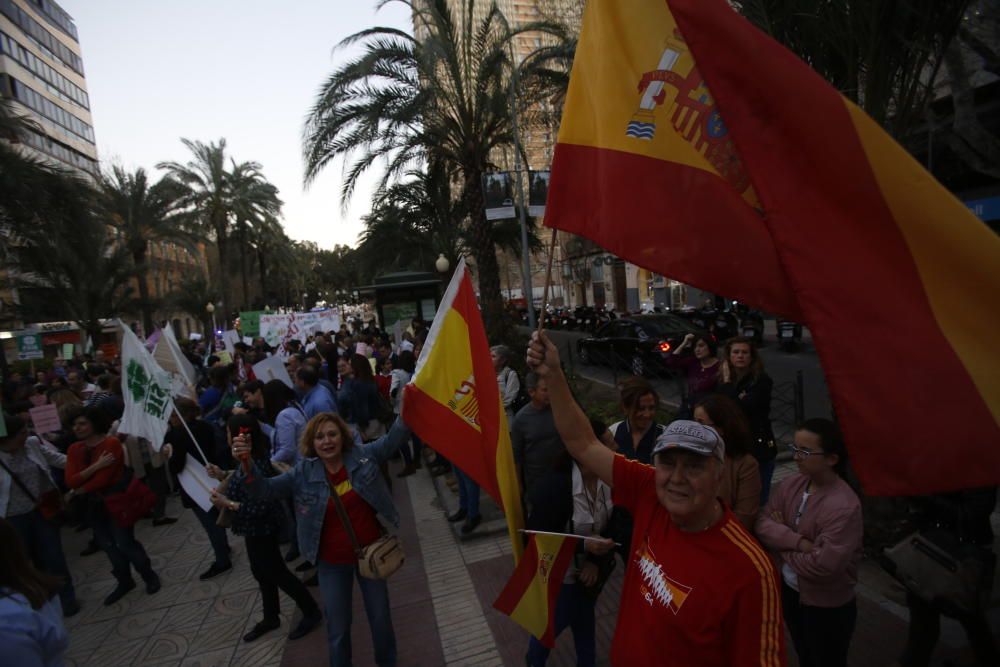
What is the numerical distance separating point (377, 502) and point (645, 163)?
8.26 feet

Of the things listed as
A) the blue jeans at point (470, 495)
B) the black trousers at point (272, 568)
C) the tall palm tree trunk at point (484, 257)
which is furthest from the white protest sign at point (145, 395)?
the tall palm tree trunk at point (484, 257)

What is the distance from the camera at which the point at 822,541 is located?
7.89 ft

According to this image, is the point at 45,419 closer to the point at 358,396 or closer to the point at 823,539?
the point at 358,396

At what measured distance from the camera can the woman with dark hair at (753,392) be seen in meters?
4.31

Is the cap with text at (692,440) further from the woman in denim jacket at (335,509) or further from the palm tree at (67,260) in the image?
the palm tree at (67,260)

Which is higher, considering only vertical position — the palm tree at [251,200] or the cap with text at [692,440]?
the palm tree at [251,200]

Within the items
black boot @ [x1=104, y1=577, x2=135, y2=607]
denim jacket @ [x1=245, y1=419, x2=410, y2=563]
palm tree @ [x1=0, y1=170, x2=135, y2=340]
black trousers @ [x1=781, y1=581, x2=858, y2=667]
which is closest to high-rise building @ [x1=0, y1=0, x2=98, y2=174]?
palm tree @ [x1=0, y1=170, x2=135, y2=340]

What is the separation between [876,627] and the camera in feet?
11.5

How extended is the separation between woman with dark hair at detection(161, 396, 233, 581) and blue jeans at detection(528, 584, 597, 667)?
3462 millimetres

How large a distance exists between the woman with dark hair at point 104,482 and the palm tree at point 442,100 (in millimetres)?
6980

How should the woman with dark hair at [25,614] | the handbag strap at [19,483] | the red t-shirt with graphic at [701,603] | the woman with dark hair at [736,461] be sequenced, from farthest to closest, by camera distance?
the handbag strap at [19,483], the woman with dark hair at [736,461], the woman with dark hair at [25,614], the red t-shirt with graphic at [701,603]

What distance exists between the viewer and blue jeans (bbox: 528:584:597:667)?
9.80 ft

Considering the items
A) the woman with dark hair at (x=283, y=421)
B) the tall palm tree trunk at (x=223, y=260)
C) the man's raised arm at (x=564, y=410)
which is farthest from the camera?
the tall palm tree trunk at (x=223, y=260)

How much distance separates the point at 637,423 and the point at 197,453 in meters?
4.24
